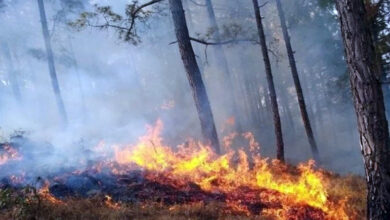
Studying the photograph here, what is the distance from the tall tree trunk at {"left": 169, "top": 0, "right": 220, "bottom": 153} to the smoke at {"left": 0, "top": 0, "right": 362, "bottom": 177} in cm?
891

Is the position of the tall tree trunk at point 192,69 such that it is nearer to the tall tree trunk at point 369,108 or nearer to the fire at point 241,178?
the fire at point 241,178

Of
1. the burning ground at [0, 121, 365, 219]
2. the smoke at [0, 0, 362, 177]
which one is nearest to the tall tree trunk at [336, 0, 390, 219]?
the burning ground at [0, 121, 365, 219]

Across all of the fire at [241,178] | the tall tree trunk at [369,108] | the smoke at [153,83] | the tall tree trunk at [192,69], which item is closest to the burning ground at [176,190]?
the fire at [241,178]

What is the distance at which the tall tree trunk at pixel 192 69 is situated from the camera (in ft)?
39.8

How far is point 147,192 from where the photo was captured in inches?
362

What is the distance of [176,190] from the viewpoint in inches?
371

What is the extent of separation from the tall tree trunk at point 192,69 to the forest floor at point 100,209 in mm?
4285

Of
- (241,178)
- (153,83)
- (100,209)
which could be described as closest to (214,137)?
(241,178)

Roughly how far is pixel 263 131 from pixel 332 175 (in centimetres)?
2015

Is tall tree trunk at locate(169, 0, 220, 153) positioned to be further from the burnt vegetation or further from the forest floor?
the forest floor

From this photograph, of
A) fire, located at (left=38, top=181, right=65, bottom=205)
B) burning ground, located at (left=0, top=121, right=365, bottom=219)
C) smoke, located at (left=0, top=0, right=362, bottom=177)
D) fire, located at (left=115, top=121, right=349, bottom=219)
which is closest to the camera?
burning ground, located at (left=0, top=121, right=365, bottom=219)

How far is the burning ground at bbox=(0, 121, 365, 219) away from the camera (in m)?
7.53

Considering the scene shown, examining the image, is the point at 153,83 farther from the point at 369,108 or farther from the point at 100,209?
the point at 369,108

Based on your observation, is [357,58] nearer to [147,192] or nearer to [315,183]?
[315,183]
